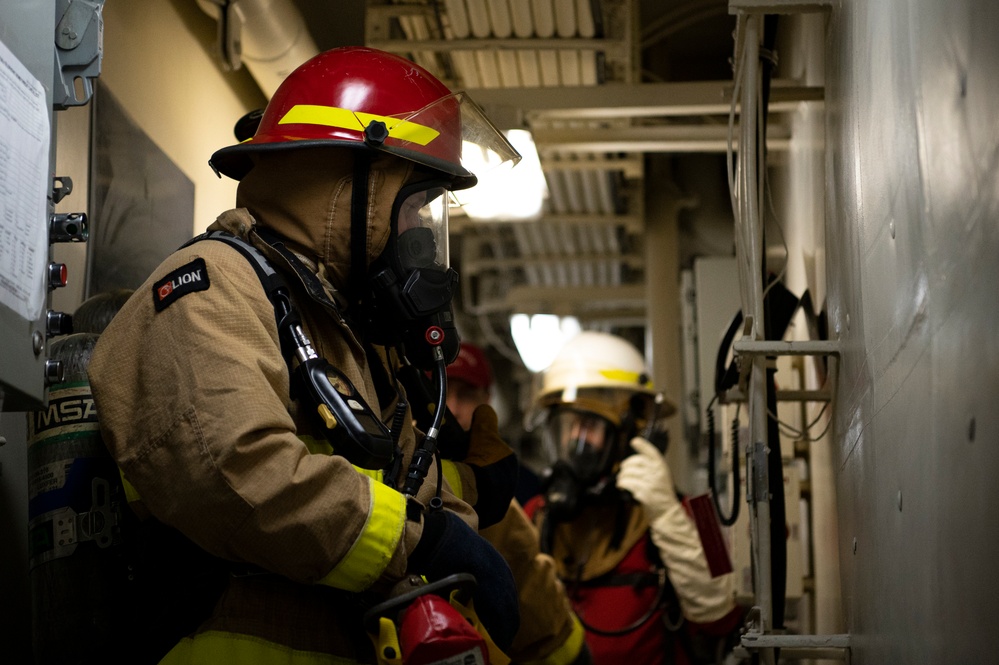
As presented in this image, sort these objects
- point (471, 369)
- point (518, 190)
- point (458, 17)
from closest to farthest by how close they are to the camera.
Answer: point (458, 17) → point (518, 190) → point (471, 369)

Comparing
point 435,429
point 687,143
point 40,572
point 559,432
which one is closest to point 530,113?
point 687,143

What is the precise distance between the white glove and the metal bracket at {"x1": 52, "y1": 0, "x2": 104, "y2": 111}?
2.94m

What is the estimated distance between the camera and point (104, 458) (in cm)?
216

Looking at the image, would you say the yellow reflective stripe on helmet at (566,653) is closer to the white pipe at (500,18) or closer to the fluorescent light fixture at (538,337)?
the white pipe at (500,18)

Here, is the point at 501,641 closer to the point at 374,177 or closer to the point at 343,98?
the point at 374,177

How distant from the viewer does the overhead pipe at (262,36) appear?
339 cm

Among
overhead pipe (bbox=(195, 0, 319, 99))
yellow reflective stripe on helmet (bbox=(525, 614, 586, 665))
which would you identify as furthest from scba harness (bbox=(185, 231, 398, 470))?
overhead pipe (bbox=(195, 0, 319, 99))

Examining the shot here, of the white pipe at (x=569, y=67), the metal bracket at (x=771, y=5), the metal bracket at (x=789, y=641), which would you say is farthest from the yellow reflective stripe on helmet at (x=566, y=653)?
the white pipe at (x=569, y=67)

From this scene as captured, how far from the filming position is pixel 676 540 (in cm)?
443

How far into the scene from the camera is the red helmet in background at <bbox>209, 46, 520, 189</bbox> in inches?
90.7

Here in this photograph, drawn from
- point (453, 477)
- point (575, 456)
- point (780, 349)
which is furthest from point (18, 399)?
point (575, 456)

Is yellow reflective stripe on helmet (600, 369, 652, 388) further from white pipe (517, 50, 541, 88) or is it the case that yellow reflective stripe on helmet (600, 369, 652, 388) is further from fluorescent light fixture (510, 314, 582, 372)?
fluorescent light fixture (510, 314, 582, 372)

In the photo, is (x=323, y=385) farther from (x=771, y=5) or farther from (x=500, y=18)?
(x=500, y=18)

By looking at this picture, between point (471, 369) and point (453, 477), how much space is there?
107 inches
